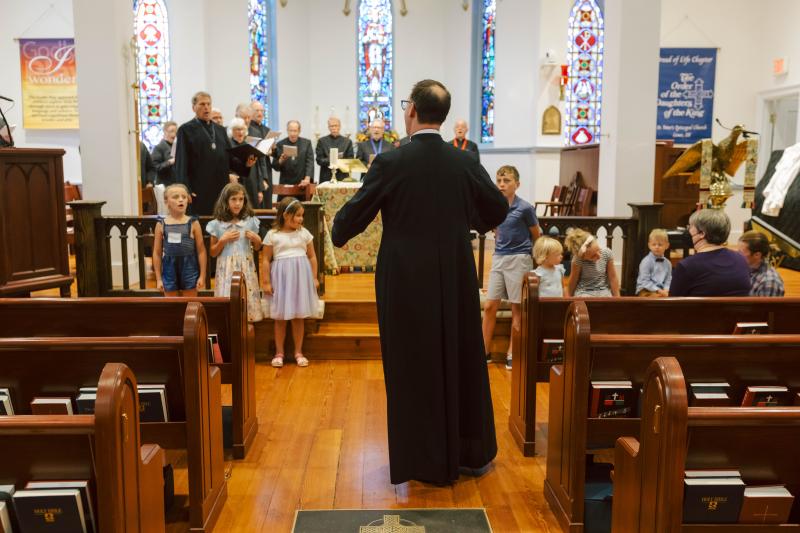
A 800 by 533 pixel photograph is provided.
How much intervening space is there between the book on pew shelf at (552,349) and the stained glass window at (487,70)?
972 cm

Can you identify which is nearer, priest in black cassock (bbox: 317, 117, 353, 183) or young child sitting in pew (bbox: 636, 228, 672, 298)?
young child sitting in pew (bbox: 636, 228, 672, 298)

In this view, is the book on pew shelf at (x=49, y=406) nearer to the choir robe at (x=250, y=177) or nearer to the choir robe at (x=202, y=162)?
the choir robe at (x=202, y=162)

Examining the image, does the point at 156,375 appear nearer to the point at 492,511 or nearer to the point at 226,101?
the point at 492,511

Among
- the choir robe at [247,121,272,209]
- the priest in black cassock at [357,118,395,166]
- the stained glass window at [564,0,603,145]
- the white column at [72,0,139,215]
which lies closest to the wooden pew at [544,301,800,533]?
the white column at [72,0,139,215]

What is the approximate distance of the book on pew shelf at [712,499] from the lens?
215cm

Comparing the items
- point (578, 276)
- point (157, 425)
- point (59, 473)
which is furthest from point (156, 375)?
point (578, 276)

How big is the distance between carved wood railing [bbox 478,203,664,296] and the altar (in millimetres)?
1909

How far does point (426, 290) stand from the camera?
3.24 metres

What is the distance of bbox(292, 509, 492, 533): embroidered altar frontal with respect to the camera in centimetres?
304

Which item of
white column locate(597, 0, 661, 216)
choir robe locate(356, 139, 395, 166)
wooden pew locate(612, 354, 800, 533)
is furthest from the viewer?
choir robe locate(356, 139, 395, 166)

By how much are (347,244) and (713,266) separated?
4453 millimetres

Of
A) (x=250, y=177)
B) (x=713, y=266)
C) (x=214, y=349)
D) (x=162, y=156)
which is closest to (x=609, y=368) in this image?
(x=713, y=266)

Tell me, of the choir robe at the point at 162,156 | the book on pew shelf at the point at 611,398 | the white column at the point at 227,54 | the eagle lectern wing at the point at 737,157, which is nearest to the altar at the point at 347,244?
the choir robe at the point at 162,156

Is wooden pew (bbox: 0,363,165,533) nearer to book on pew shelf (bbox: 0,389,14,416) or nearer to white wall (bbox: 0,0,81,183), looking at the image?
book on pew shelf (bbox: 0,389,14,416)
